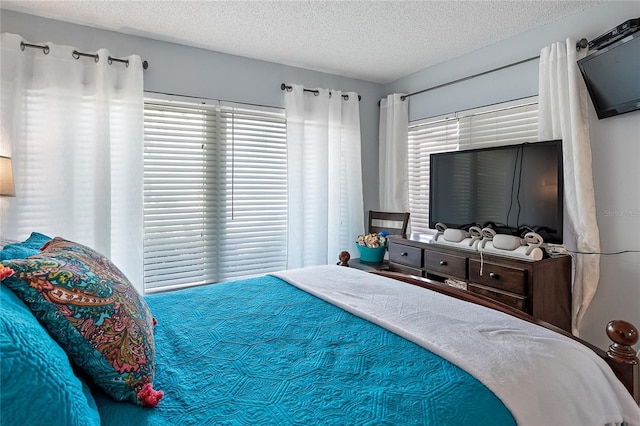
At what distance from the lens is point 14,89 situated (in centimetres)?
243

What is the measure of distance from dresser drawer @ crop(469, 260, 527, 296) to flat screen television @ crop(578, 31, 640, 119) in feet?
3.75

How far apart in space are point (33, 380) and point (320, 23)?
8.84 feet

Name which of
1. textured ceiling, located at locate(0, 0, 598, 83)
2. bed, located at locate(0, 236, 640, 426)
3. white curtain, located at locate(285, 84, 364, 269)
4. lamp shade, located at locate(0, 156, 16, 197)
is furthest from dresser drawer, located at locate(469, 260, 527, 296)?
lamp shade, located at locate(0, 156, 16, 197)

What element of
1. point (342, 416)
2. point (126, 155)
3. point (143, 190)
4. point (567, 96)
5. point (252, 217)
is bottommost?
point (342, 416)

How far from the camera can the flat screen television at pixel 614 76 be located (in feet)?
6.53

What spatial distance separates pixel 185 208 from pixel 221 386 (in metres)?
2.37

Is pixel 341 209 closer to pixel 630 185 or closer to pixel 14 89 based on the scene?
pixel 630 185

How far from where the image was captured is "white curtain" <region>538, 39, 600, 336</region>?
2336 mm

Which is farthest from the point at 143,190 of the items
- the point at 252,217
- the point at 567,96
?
the point at 567,96

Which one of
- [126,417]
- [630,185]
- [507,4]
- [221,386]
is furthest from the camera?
[507,4]

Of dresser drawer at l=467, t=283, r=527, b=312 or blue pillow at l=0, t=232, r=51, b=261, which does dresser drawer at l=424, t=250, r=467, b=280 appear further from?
blue pillow at l=0, t=232, r=51, b=261

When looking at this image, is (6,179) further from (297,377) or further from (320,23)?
(320,23)

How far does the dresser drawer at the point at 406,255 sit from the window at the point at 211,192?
1.08 metres

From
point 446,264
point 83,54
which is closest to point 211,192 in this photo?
point 83,54
